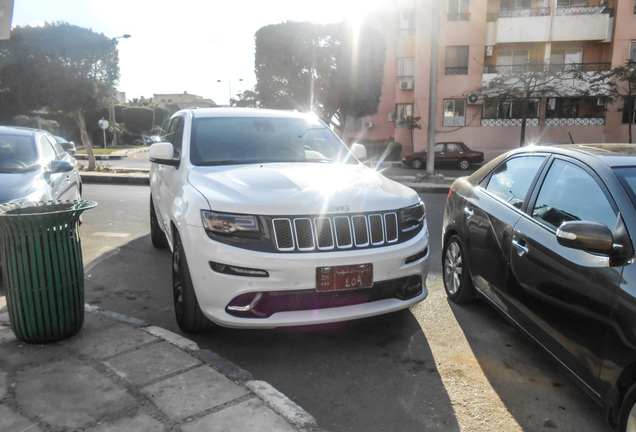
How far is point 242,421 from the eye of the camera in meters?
2.44

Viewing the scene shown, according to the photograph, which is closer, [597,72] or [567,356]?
[567,356]

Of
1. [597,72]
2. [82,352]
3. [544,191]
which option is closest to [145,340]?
[82,352]

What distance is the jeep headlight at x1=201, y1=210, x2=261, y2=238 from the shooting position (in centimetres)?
318

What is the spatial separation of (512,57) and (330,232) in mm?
31217

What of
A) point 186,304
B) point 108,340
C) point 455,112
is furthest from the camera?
point 455,112

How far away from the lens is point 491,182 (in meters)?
4.18

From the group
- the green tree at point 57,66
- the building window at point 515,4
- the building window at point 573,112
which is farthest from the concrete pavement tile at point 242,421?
the building window at point 515,4

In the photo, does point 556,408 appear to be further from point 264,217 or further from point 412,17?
point 412,17

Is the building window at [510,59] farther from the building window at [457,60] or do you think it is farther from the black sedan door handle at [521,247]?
the black sedan door handle at [521,247]

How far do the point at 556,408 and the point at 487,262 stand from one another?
1.20 meters

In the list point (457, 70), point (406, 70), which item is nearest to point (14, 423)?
point (457, 70)

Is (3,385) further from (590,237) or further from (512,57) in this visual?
(512,57)

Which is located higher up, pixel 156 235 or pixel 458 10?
pixel 458 10

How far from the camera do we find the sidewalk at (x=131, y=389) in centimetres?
243
